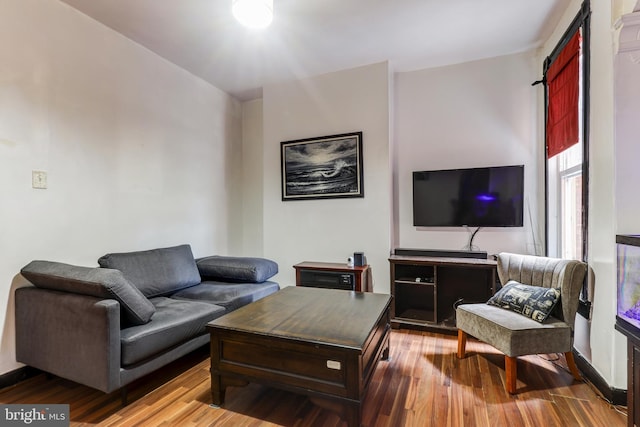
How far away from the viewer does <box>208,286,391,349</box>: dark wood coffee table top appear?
160 cm

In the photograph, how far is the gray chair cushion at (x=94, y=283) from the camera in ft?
5.58

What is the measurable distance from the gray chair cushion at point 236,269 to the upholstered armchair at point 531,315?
1830 millimetres

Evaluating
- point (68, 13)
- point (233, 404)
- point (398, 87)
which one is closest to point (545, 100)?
point (398, 87)

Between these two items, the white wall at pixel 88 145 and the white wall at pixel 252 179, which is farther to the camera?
the white wall at pixel 252 179

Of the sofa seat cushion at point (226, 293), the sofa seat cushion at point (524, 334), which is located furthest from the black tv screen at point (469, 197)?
the sofa seat cushion at point (226, 293)

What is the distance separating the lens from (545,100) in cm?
283

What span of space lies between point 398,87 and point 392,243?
70.8 inches

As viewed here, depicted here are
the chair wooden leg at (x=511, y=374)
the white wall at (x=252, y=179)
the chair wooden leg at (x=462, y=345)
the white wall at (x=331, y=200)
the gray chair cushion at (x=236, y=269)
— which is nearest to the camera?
the chair wooden leg at (x=511, y=374)

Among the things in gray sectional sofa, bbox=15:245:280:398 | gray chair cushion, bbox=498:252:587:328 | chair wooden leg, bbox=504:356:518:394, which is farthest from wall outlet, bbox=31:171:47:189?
gray chair cushion, bbox=498:252:587:328

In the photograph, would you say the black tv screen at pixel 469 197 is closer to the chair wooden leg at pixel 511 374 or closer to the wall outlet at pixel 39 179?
the chair wooden leg at pixel 511 374

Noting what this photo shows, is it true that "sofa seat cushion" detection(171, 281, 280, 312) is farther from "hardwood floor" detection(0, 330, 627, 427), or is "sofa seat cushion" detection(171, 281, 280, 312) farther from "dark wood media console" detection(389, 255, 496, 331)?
"dark wood media console" detection(389, 255, 496, 331)

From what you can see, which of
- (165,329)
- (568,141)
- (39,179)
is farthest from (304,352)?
(568,141)

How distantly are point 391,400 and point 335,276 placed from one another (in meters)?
1.43

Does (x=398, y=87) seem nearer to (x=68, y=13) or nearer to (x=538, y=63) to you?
(x=538, y=63)
